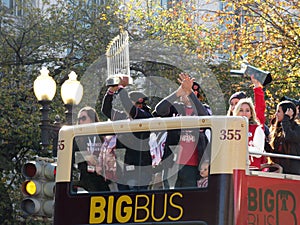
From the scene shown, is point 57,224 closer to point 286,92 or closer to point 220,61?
point 286,92

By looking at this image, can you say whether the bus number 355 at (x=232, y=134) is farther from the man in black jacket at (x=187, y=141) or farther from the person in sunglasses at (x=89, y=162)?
the person in sunglasses at (x=89, y=162)

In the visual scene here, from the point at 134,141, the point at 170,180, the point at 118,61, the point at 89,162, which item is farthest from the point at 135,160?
the point at 118,61

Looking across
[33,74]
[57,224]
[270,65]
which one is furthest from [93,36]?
[57,224]

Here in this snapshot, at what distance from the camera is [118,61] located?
475 inches

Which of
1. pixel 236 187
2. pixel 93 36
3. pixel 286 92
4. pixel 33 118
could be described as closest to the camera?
pixel 236 187

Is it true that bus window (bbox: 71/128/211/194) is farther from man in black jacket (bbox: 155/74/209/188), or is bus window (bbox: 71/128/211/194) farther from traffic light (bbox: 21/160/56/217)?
traffic light (bbox: 21/160/56/217)

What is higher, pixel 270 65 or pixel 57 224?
pixel 270 65

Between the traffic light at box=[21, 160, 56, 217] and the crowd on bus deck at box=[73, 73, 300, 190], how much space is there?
3652mm

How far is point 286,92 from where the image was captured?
77.7ft

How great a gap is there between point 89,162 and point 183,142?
132 cm

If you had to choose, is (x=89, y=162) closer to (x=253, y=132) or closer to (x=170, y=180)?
(x=170, y=180)

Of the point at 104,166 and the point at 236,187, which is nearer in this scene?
the point at 236,187

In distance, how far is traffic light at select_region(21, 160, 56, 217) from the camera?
1547cm

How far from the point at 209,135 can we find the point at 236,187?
63 centimetres
